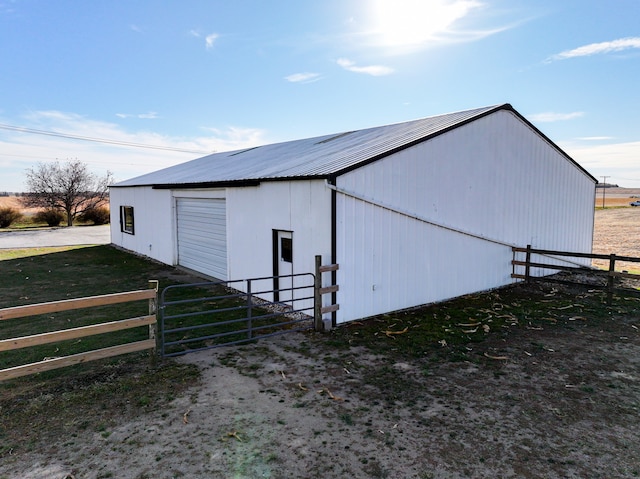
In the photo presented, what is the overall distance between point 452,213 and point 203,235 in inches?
290

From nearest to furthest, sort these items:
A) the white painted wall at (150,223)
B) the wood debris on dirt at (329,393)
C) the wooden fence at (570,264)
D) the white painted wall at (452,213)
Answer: the wood debris on dirt at (329,393)
the white painted wall at (452,213)
the wooden fence at (570,264)
the white painted wall at (150,223)

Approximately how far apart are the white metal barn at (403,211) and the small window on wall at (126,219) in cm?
614

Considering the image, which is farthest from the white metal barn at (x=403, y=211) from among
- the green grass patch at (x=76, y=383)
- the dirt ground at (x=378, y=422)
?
the green grass patch at (x=76, y=383)

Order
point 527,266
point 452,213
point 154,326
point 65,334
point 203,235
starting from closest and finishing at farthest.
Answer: point 65,334 → point 154,326 → point 452,213 → point 527,266 → point 203,235

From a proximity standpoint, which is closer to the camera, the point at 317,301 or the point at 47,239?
the point at 317,301

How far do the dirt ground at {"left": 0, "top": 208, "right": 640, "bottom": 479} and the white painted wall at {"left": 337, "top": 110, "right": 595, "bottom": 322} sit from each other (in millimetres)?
2261

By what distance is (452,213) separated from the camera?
402 inches

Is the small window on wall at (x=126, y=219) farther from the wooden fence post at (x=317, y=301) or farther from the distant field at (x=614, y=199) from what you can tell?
the distant field at (x=614, y=199)

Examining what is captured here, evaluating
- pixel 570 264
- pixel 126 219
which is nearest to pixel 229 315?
pixel 570 264

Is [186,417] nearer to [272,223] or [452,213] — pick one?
[272,223]

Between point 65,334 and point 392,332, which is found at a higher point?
point 65,334

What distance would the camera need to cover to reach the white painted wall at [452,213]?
834 cm

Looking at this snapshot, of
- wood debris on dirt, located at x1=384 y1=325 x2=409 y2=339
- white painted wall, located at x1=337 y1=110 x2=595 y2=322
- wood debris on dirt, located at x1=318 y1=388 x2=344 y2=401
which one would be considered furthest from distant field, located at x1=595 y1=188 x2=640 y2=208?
wood debris on dirt, located at x1=318 y1=388 x2=344 y2=401

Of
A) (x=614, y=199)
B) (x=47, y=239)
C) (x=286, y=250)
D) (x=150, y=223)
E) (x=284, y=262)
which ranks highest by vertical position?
(x=614, y=199)
